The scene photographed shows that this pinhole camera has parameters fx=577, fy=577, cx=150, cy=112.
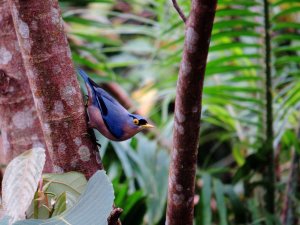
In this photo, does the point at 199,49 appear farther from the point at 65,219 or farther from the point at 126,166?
the point at 126,166

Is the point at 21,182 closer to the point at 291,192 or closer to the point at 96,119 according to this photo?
the point at 96,119

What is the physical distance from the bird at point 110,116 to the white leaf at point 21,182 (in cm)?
13

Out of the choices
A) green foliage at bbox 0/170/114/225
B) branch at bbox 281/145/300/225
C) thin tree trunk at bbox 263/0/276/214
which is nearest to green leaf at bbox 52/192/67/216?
green foliage at bbox 0/170/114/225

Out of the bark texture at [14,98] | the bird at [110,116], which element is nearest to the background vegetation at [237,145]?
the bark texture at [14,98]

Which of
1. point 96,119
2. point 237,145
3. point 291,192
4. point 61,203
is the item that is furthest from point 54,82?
point 237,145

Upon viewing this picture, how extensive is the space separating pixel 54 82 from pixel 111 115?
0.45ft

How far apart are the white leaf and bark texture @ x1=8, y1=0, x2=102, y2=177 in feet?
0.17

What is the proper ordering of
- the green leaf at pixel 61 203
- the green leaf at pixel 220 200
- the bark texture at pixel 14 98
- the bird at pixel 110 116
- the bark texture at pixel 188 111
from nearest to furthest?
1. the bark texture at pixel 188 111
2. the green leaf at pixel 61 203
3. the bird at pixel 110 116
4. the bark texture at pixel 14 98
5. the green leaf at pixel 220 200

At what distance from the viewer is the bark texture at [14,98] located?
4.17 ft

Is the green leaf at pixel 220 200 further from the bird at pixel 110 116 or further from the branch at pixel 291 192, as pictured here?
the bird at pixel 110 116

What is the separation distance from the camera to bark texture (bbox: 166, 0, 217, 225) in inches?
34.3

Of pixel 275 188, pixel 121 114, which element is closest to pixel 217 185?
pixel 275 188

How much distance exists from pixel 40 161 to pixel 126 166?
3.27 feet

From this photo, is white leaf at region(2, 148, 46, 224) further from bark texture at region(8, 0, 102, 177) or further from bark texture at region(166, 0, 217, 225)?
bark texture at region(166, 0, 217, 225)
